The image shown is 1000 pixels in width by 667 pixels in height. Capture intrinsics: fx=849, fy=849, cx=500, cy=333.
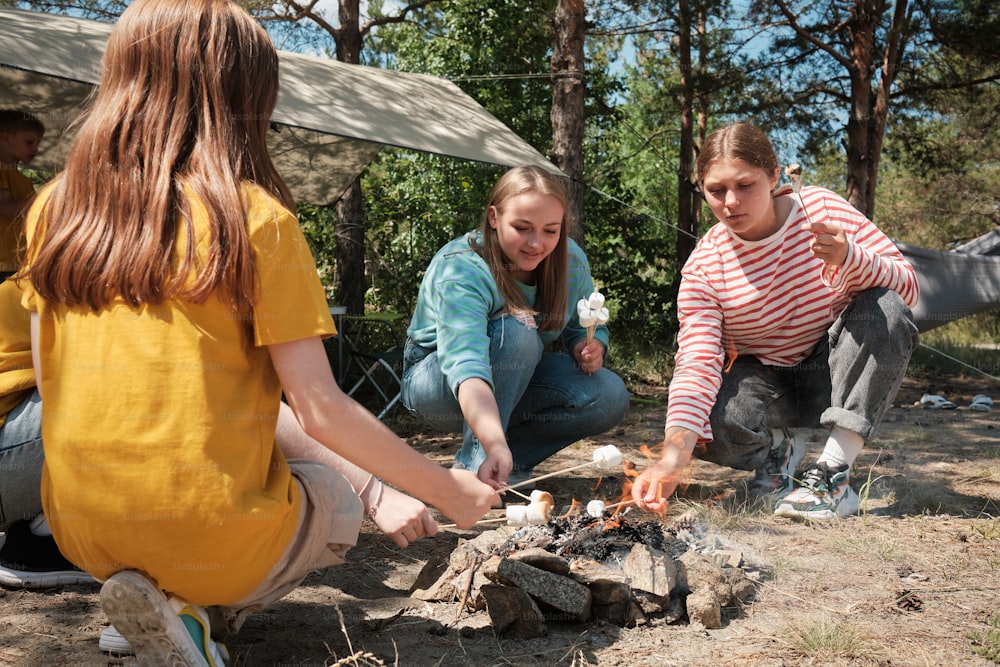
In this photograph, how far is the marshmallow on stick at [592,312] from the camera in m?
2.95

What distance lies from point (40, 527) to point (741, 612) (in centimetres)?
186

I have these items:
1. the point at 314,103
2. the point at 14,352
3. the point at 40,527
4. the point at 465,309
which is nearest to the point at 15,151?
the point at 314,103

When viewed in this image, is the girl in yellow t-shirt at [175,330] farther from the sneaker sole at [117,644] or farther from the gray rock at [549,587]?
the gray rock at [549,587]

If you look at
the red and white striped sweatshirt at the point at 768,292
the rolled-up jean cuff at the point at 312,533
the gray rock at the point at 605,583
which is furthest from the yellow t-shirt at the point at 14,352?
the red and white striped sweatshirt at the point at 768,292

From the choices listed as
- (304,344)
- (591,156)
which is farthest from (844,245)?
(591,156)

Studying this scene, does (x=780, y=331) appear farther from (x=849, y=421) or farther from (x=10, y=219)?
(x=10, y=219)

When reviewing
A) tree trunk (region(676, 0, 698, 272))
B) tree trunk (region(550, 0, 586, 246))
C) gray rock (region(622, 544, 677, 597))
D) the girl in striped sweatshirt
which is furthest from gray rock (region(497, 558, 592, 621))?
tree trunk (region(676, 0, 698, 272))

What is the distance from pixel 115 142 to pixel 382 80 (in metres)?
4.30

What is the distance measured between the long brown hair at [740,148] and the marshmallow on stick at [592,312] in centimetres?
53

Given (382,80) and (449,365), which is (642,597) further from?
(382,80)

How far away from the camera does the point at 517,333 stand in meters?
2.93

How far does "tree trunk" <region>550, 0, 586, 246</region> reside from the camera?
576 cm

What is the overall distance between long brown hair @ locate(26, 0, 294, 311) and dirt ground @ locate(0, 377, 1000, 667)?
0.78 m

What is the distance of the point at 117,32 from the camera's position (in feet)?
4.86
